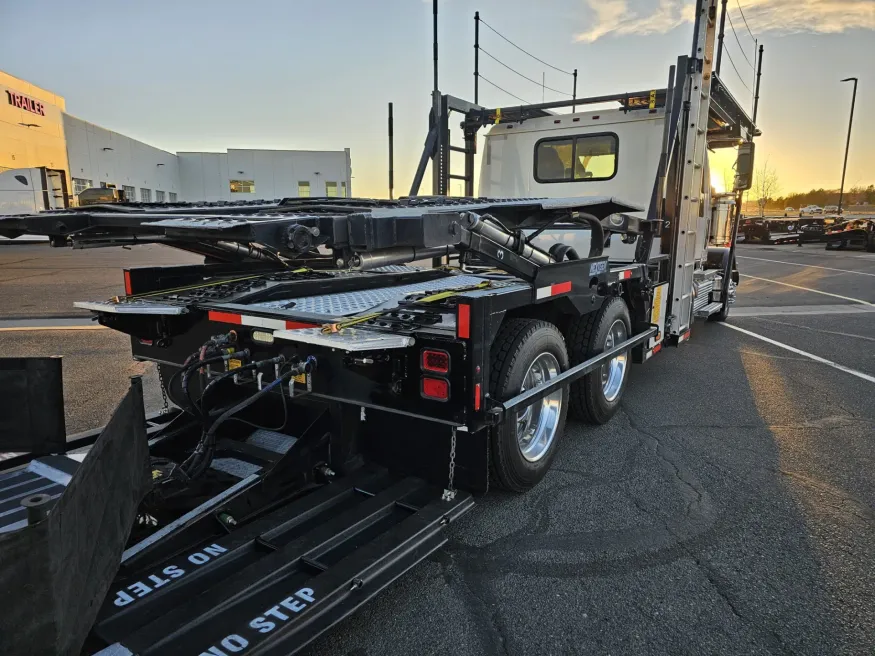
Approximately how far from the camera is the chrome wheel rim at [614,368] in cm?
469

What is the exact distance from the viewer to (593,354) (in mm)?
4219

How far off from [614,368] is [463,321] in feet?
8.86

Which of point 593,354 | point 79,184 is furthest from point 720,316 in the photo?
point 79,184

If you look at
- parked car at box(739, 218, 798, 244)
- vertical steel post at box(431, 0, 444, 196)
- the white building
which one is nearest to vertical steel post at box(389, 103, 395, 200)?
vertical steel post at box(431, 0, 444, 196)

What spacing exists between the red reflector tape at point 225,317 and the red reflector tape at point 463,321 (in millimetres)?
1186

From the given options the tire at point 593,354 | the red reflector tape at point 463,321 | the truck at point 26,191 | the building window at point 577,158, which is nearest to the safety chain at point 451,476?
the red reflector tape at point 463,321

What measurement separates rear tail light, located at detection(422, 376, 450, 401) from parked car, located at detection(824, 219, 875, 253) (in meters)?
29.5

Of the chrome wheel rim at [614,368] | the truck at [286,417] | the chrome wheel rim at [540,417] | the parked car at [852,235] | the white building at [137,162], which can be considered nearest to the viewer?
the truck at [286,417]

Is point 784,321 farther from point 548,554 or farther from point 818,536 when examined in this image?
point 548,554

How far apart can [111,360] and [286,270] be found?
3.34 meters

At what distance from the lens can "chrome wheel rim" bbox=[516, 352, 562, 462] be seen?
356cm

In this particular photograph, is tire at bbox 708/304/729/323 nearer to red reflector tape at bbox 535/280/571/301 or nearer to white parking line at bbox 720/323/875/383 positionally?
white parking line at bbox 720/323/875/383

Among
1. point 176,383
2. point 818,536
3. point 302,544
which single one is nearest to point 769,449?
point 818,536

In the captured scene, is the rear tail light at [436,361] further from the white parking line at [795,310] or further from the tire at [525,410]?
the white parking line at [795,310]
